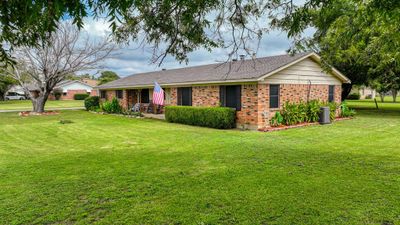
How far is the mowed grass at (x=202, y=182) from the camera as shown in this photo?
430 centimetres

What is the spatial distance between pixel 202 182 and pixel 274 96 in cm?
977

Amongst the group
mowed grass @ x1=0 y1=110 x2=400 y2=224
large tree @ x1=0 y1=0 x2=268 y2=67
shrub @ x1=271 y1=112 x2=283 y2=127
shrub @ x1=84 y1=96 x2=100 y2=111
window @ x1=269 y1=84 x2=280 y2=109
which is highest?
large tree @ x1=0 y1=0 x2=268 y2=67

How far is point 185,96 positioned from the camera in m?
18.5

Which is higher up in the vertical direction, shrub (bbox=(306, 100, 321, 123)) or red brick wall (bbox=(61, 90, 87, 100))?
red brick wall (bbox=(61, 90, 87, 100))

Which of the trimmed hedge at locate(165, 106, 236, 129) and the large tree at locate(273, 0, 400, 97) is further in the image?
the trimmed hedge at locate(165, 106, 236, 129)

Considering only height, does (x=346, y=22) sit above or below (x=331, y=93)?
above

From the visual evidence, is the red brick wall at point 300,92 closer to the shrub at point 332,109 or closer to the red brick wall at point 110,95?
the shrub at point 332,109

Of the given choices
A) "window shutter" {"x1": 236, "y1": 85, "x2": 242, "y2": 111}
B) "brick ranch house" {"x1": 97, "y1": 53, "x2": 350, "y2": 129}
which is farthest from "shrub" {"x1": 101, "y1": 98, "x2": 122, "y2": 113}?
"window shutter" {"x1": 236, "y1": 85, "x2": 242, "y2": 111}

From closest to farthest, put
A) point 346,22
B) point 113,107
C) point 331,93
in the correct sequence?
1. point 346,22
2. point 331,93
3. point 113,107

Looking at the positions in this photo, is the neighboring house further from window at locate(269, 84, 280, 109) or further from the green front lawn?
window at locate(269, 84, 280, 109)

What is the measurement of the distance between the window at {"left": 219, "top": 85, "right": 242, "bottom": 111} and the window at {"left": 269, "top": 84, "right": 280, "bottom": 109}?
1393 mm

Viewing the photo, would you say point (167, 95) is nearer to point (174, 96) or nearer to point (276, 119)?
point (174, 96)

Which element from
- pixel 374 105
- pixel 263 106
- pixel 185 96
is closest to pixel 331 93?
pixel 263 106

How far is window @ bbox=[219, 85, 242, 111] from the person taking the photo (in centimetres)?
1475
